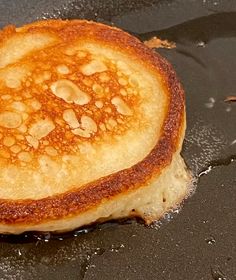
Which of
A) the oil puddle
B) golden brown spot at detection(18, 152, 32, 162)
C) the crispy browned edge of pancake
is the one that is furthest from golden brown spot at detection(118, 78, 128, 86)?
the oil puddle

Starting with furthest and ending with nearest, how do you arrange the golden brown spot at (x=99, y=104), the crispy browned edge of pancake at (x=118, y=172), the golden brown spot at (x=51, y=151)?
the golden brown spot at (x=99, y=104), the golden brown spot at (x=51, y=151), the crispy browned edge of pancake at (x=118, y=172)

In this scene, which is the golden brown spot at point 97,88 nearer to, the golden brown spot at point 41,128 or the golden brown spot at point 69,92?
the golden brown spot at point 69,92

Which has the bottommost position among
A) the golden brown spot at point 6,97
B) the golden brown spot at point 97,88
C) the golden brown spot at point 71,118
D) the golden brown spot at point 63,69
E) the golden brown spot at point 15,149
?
the golden brown spot at point 15,149

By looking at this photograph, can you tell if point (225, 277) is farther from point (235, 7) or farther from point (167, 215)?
point (235, 7)

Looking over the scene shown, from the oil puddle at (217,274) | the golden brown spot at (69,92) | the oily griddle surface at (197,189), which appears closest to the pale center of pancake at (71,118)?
the golden brown spot at (69,92)

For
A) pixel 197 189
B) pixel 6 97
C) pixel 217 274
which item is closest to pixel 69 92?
pixel 6 97

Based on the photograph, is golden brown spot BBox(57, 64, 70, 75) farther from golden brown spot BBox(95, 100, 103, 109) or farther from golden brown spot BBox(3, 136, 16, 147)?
golden brown spot BBox(3, 136, 16, 147)
